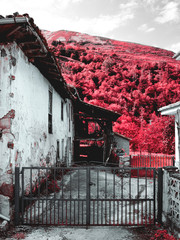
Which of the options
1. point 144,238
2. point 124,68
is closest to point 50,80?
point 144,238

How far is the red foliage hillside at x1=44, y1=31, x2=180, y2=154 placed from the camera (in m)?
27.0

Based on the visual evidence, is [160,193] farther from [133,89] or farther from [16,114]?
[133,89]

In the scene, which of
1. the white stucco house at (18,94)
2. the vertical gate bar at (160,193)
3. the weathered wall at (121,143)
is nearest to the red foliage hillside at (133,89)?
the weathered wall at (121,143)

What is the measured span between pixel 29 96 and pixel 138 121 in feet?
108

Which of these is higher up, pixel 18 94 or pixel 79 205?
pixel 18 94

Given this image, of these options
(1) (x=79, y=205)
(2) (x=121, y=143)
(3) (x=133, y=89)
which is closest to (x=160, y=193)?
(1) (x=79, y=205)

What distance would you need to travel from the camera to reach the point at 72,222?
4.95 m

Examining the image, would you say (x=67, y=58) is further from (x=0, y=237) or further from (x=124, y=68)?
(x=0, y=237)

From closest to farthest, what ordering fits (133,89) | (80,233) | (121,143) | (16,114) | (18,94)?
(80,233) < (16,114) < (18,94) < (121,143) < (133,89)

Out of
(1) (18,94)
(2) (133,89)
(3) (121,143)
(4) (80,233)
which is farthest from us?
(2) (133,89)

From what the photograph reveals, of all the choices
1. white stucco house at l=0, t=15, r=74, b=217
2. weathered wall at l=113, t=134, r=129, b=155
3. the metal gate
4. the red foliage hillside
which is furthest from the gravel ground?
the red foliage hillside

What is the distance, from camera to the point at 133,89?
4759 centimetres

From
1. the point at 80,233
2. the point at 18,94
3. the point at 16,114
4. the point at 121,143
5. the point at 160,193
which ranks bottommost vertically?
the point at 80,233

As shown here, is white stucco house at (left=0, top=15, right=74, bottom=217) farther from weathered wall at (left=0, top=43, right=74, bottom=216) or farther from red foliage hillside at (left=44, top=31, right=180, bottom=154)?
red foliage hillside at (left=44, top=31, right=180, bottom=154)
